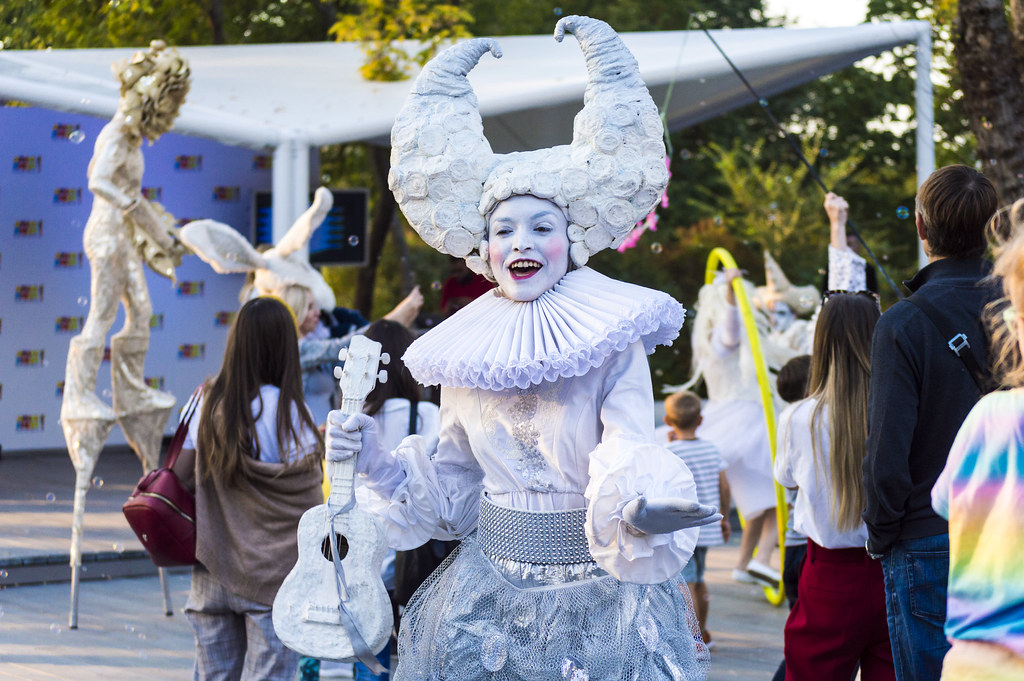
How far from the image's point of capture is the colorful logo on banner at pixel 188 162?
954 centimetres

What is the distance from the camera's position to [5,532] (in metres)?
7.64

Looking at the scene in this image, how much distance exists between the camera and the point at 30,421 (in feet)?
28.7

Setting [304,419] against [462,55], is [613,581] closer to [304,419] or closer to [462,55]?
[462,55]

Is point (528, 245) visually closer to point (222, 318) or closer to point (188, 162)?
point (188, 162)

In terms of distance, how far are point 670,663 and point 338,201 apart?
25.7 feet

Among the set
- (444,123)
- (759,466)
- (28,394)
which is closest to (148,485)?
(444,123)

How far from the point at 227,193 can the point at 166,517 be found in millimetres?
6387

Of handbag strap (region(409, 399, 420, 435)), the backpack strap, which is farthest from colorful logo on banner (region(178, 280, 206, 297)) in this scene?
the backpack strap

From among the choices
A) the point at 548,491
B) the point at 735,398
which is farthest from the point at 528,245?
the point at 735,398

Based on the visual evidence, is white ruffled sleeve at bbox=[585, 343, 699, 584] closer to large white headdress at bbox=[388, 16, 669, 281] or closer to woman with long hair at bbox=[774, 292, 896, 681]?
large white headdress at bbox=[388, 16, 669, 281]

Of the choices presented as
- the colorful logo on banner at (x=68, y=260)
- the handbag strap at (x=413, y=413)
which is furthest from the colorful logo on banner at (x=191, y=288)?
the handbag strap at (x=413, y=413)

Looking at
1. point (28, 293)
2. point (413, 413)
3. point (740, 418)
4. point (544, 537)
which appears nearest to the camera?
point (544, 537)

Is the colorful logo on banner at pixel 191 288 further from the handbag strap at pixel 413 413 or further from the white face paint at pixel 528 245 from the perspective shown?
the white face paint at pixel 528 245

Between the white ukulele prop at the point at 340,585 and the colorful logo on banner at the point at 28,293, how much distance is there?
6931 millimetres
